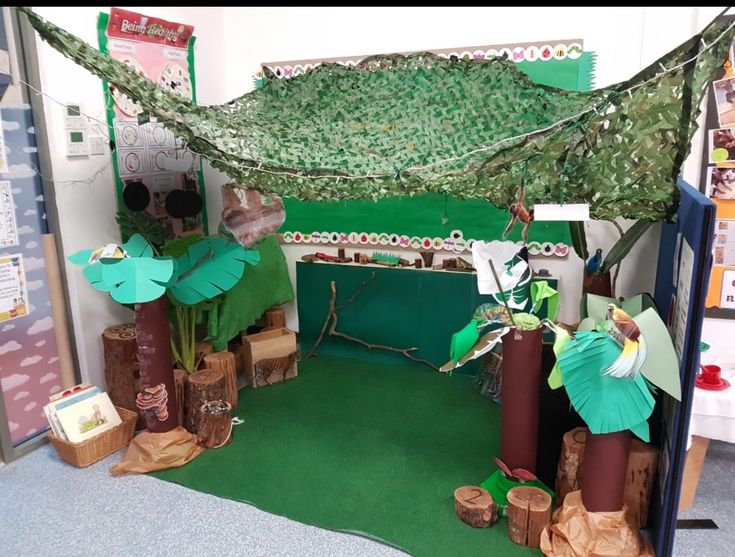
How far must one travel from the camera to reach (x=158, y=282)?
2.62m

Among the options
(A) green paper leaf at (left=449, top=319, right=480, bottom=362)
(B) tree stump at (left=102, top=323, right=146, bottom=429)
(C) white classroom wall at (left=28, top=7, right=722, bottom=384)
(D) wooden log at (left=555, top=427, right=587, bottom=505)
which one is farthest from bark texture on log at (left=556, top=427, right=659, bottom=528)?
(B) tree stump at (left=102, top=323, right=146, bottom=429)

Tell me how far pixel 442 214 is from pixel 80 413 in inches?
91.4

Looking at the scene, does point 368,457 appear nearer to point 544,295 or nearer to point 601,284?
point 544,295

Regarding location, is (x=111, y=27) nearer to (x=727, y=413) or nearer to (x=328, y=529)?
(x=328, y=529)

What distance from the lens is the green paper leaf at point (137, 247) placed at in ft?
9.02

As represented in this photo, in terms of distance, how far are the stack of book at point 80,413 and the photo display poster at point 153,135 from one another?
105 cm

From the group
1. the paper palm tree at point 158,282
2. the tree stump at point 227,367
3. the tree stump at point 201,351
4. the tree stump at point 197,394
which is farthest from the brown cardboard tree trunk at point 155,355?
the tree stump at point 201,351

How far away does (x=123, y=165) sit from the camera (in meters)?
3.28

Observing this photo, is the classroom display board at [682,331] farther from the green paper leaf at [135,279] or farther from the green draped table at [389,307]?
the green paper leaf at [135,279]

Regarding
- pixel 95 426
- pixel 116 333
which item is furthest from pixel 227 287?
pixel 95 426

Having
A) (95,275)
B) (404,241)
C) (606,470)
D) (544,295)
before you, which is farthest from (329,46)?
(606,470)

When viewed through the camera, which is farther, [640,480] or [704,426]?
[704,426]

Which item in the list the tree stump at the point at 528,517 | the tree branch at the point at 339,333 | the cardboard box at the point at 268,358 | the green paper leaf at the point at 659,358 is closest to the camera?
the green paper leaf at the point at 659,358

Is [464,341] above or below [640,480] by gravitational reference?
above
